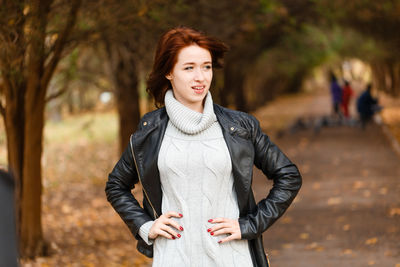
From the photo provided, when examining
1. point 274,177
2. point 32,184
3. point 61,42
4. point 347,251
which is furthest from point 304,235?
point 274,177

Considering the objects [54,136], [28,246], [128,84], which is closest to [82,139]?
[54,136]

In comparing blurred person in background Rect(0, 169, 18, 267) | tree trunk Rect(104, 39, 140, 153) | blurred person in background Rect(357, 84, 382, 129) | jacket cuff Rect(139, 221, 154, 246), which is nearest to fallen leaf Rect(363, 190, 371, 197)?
tree trunk Rect(104, 39, 140, 153)

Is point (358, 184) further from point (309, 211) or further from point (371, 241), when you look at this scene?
point (371, 241)

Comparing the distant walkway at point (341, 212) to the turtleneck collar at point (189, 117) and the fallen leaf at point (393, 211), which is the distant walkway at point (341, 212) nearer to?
the fallen leaf at point (393, 211)

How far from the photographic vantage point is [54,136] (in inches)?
1337

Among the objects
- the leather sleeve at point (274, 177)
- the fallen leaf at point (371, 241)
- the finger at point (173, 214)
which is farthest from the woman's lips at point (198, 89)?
the fallen leaf at point (371, 241)

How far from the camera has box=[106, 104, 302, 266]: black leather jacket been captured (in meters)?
3.23

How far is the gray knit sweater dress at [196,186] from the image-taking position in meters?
3.20

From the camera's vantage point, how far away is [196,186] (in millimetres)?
3201

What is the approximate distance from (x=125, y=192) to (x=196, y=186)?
15.5 inches

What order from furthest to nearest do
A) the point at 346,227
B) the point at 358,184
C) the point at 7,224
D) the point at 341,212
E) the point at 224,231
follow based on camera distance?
1. the point at 358,184
2. the point at 341,212
3. the point at 346,227
4. the point at 224,231
5. the point at 7,224

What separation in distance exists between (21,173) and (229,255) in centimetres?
632

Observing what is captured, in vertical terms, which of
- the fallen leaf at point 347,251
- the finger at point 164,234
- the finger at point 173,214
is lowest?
the fallen leaf at point 347,251

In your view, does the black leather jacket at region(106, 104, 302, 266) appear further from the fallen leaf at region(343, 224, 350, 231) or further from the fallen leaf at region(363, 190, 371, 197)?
the fallen leaf at region(363, 190, 371, 197)
